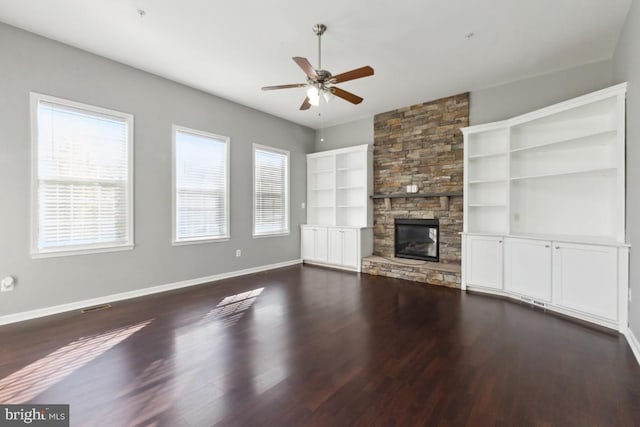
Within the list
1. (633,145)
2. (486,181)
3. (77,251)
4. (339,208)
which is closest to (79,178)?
(77,251)

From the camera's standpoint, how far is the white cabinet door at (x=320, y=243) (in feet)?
20.3

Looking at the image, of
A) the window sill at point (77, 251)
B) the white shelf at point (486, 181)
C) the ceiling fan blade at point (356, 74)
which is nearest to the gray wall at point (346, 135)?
the white shelf at point (486, 181)

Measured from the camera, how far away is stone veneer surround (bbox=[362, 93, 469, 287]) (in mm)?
4953

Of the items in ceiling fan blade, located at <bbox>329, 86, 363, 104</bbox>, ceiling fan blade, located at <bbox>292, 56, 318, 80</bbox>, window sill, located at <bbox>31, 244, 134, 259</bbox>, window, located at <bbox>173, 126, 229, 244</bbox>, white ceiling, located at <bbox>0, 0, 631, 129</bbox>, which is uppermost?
white ceiling, located at <bbox>0, 0, 631, 129</bbox>

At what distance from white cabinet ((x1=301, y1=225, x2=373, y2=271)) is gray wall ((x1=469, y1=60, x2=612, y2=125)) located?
2931mm

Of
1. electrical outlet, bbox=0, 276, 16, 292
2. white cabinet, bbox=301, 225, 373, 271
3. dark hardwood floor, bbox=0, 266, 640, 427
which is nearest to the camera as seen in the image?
dark hardwood floor, bbox=0, 266, 640, 427

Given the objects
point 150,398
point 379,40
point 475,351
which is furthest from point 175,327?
point 379,40

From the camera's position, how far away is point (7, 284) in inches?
121

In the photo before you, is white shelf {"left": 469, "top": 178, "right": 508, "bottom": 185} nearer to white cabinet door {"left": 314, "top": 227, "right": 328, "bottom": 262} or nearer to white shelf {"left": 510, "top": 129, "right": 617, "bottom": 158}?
white shelf {"left": 510, "top": 129, "right": 617, "bottom": 158}

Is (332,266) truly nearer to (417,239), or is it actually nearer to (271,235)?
(271,235)

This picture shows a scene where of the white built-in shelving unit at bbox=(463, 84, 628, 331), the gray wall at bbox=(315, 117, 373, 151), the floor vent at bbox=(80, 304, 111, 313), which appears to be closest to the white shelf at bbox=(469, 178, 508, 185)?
the white built-in shelving unit at bbox=(463, 84, 628, 331)

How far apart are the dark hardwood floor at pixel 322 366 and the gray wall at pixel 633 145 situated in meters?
0.51

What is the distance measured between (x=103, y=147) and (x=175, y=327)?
8.58 ft

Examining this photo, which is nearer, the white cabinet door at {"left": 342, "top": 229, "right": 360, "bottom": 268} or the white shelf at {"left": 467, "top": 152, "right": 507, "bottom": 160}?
the white shelf at {"left": 467, "top": 152, "right": 507, "bottom": 160}
